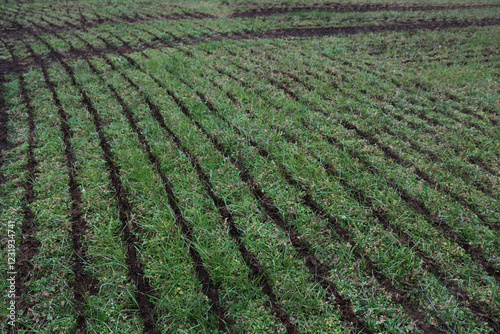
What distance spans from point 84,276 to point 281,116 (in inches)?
118

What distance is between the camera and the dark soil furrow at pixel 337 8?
9.77 m

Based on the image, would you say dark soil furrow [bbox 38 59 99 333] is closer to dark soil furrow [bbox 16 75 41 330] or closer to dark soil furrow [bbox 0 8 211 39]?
dark soil furrow [bbox 16 75 41 330]

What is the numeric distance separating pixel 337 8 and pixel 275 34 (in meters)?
4.11

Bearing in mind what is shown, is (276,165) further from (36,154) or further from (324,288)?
(36,154)

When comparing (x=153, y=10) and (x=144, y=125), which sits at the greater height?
(x=153, y=10)

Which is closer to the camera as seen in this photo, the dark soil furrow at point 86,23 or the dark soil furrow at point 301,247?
the dark soil furrow at point 301,247

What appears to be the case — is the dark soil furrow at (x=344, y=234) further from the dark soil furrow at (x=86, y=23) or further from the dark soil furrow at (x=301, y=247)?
the dark soil furrow at (x=86, y=23)

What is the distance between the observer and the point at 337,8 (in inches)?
404

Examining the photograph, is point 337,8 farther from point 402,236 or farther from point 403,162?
point 402,236

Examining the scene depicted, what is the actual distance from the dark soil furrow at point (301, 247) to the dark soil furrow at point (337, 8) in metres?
7.80

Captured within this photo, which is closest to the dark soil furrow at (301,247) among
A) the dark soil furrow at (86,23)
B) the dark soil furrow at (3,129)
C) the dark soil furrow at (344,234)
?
the dark soil furrow at (344,234)

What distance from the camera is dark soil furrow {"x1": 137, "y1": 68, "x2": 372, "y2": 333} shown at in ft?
6.65

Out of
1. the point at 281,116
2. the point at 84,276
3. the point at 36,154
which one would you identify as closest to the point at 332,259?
the point at 84,276

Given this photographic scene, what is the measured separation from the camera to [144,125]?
153 inches
